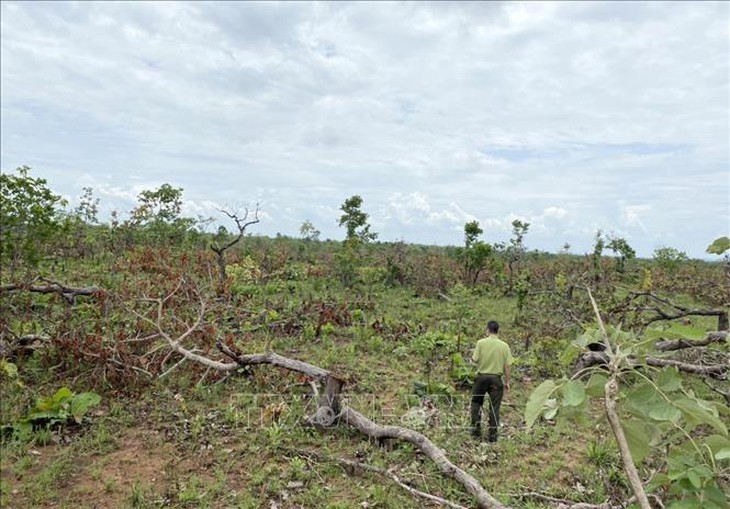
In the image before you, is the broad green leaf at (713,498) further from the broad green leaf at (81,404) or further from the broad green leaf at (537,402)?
the broad green leaf at (81,404)

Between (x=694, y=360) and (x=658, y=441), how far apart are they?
282 inches

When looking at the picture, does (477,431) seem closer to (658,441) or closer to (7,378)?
(658,441)

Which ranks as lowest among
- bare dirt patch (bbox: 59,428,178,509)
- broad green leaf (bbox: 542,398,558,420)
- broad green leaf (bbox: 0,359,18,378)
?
bare dirt patch (bbox: 59,428,178,509)

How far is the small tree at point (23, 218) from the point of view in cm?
718

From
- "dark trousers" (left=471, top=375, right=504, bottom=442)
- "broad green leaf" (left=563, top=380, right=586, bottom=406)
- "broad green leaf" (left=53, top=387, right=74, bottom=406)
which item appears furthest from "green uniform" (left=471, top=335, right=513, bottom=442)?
"broad green leaf" (left=563, top=380, right=586, bottom=406)

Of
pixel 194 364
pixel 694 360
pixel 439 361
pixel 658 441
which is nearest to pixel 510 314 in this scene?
pixel 439 361

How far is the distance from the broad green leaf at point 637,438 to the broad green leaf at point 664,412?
0.32ft

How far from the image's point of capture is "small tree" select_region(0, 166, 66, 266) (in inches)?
283

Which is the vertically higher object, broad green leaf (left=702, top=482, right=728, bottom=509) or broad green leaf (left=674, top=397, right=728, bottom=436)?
broad green leaf (left=674, top=397, right=728, bottom=436)

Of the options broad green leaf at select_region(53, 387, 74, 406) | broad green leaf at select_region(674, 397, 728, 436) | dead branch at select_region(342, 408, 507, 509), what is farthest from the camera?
broad green leaf at select_region(53, 387, 74, 406)

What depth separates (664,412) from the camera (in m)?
1.16

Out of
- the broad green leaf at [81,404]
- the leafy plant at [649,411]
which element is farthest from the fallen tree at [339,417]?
the leafy plant at [649,411]

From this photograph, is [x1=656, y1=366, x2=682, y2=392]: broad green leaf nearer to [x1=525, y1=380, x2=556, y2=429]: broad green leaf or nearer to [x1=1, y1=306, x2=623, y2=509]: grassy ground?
[x1=525, y1=380, x2=556, y2=429]: broad green leaf

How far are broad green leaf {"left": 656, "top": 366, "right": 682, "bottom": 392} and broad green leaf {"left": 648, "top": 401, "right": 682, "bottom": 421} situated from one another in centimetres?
5
